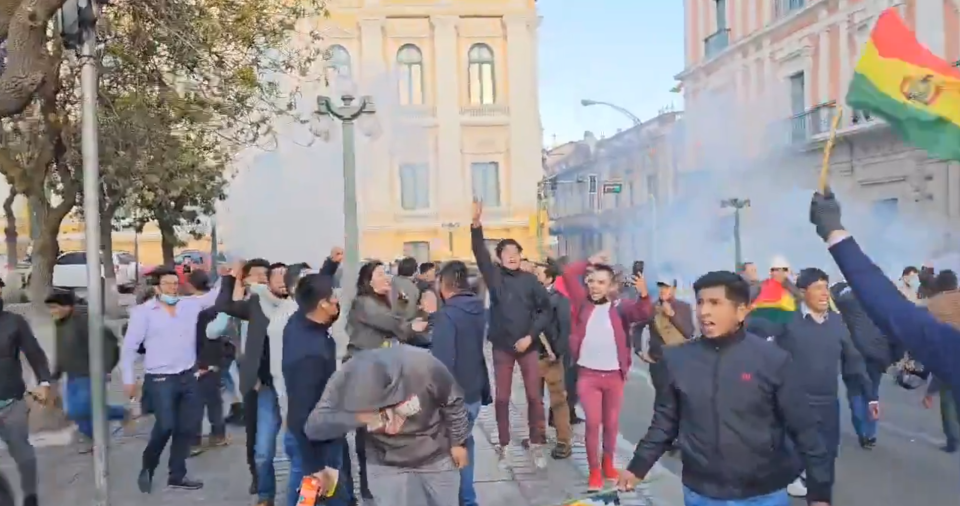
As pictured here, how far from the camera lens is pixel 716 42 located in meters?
15.7

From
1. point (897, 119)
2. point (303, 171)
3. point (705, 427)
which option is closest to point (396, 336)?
point (705, 427)

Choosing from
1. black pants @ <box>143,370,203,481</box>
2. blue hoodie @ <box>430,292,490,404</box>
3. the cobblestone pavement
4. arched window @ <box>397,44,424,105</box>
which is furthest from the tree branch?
arched window @ <box>397,44,424,105</box>

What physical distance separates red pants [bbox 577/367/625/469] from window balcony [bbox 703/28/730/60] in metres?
9.01

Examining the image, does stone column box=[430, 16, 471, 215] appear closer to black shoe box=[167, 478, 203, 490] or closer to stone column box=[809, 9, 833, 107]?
stone column box=[809, 9, 833, 107]

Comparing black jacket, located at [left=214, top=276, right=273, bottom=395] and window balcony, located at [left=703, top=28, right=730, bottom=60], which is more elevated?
window balcony, located at [left=703, top=28, right=730, bottom=60]

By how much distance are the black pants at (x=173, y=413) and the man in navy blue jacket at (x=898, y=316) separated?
5.50m

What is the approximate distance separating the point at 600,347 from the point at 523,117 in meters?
23.4

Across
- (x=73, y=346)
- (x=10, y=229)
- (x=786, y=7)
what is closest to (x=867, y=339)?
(x=73, y=346)

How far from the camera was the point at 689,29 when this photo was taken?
56.1ft

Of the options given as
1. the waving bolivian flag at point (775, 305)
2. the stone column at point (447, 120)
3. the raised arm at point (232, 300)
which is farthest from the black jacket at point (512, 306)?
the stone column at point (447, 120)

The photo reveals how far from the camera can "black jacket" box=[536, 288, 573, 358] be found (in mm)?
8789

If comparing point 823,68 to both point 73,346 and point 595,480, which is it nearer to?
point 595,480

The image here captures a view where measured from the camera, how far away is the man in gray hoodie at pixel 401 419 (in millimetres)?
4453

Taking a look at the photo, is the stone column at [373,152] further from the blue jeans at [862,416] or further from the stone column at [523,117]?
the blue jeans at [862,416]
